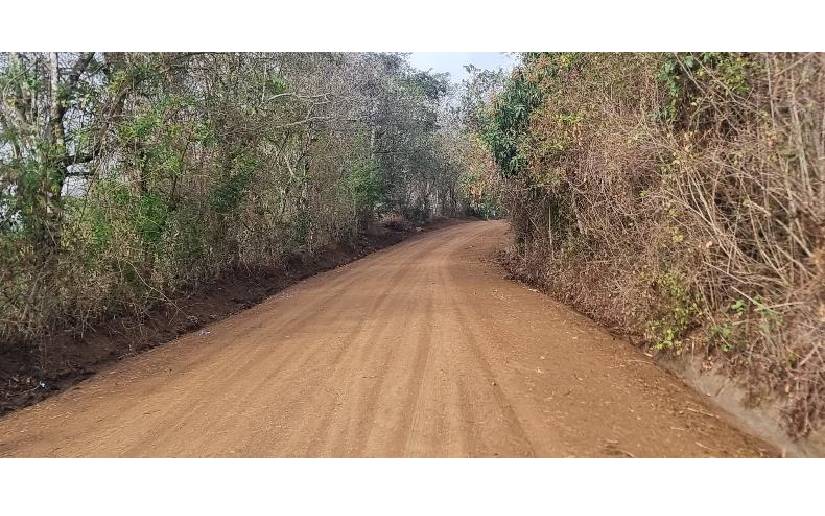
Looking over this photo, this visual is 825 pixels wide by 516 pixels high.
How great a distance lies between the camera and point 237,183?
35.3 feet

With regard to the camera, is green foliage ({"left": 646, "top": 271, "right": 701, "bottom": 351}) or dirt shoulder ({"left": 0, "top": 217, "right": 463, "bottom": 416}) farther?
dirt shoulder ({"left": 0, "top": 217, "right": 463, "bottom": 416})

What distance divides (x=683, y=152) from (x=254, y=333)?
19.6 ft

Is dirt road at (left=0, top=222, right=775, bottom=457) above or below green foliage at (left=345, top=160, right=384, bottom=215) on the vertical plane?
below

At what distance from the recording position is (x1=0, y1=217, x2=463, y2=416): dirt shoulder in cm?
577

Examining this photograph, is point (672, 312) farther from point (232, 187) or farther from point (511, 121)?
point (232, 187)

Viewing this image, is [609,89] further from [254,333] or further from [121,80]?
[121,80]

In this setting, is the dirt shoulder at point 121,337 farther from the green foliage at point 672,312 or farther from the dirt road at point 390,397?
the green foliage at point 672,312

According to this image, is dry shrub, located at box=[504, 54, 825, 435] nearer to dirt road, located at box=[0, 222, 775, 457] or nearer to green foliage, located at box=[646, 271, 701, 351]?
green foliage, located at box=[646, 271, 701, 351]

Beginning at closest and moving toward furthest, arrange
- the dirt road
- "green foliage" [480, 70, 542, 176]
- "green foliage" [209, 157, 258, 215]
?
the dirt road → "green foliage" [480, 70, 542, 176] → "green foliage" [209, 157, 258, 215]

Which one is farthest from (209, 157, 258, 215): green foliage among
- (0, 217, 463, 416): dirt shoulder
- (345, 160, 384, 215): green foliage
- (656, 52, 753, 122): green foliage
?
(345, 160, 384, 215): green foliage

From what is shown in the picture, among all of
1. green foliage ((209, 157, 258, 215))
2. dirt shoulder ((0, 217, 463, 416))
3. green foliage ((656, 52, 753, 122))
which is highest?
green foliage ((656, 52, 753, 122))

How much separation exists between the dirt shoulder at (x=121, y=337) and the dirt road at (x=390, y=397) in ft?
1.24

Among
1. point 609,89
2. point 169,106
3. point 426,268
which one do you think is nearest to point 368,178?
point 426,268

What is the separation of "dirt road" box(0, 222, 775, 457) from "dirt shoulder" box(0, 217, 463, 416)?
377 millimetres
